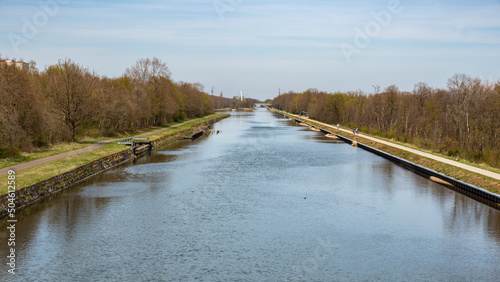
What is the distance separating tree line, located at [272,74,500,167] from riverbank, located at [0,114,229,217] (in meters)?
31.8

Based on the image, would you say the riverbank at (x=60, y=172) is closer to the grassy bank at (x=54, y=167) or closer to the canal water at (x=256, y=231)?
the grassy bank at (x=54, y=167)

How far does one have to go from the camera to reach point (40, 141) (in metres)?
37.9

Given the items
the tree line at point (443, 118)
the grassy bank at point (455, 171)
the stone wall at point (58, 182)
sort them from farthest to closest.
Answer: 1. the tree line at point (443, 118)
2. the grassy bank at point (455, 171)
3. the stone wall at point (58, 182)

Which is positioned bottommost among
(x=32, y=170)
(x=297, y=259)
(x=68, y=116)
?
(x=297, y=259)

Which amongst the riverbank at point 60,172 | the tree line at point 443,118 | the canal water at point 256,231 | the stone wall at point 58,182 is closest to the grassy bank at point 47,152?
the riverbank at point 60,172

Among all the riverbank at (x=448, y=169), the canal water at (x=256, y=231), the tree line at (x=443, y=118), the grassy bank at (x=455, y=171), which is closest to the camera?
the canal water at (x=256, y=231)

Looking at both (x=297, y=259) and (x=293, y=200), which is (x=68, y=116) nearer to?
(x=293, y=200)

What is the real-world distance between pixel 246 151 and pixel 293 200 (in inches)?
1000

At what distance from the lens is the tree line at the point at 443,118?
40875 millimetres

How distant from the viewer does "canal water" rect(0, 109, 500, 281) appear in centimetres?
1388

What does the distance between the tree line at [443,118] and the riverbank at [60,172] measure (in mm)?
31850

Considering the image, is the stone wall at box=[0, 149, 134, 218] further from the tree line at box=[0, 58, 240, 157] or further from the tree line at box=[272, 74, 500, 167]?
the tree line at box=[272, 74, 500, 167]

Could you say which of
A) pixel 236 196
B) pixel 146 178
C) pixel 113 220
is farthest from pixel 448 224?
pixel 146 178

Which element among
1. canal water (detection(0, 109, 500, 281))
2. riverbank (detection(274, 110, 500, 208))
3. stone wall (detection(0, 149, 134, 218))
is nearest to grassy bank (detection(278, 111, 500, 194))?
riverbank (detection(274, 110, 500, 208))
